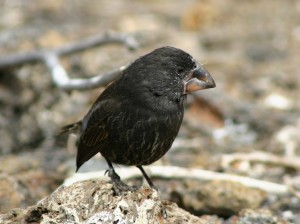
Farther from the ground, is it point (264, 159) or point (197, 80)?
point (197, 80)

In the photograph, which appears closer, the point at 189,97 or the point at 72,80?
the point at 72,80

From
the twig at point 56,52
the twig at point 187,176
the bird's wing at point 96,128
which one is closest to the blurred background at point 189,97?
the twig at point 187,176

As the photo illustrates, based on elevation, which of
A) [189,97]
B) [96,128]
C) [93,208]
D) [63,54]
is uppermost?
[63,54]

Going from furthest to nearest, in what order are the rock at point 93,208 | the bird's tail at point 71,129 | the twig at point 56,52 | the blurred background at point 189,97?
the twig at point 56,52 < the blurred background at point 189,97 < the bird's tail at point 71,129 < the rock at point 93,208

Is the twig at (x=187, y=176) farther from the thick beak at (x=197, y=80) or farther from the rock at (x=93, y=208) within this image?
the rock at (x=93, y=208)

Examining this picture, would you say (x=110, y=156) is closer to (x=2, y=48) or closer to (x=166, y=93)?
(x=166, y=93)

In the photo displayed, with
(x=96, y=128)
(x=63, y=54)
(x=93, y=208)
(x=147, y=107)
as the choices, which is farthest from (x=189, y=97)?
(x=93, y=208)

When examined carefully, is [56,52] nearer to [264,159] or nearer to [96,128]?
[264,159]

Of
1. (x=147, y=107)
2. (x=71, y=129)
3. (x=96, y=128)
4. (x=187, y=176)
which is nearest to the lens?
(x=147, y=107)
